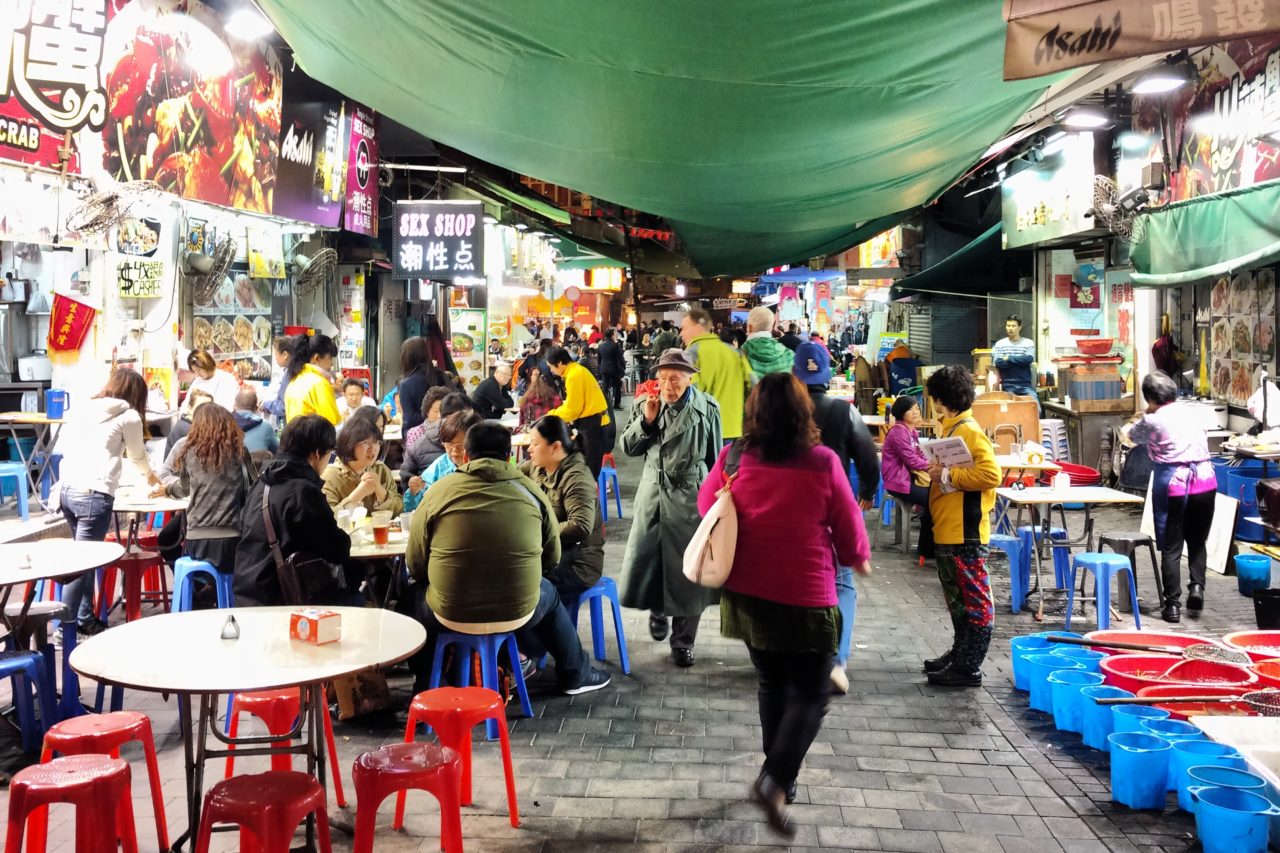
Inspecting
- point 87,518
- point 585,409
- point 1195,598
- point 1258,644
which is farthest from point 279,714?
point 1195,598

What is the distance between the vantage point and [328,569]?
518cm

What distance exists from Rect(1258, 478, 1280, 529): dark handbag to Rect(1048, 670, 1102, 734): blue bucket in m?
1.65

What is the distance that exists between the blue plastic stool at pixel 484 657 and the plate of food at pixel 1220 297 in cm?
931

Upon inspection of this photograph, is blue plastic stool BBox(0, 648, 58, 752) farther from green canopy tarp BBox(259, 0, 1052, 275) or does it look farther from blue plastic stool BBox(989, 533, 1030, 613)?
blue plastic stool BBox(989, 533, 1030, 613)

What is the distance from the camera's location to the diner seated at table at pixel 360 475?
6.48 metres

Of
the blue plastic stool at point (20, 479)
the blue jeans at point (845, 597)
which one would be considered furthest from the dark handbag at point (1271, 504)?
the blue plastic stool at point (20, 479)

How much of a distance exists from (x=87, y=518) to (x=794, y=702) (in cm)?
513

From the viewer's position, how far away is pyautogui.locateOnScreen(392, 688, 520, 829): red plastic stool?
4293mm

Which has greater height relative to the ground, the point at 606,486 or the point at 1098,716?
the point at 606,486

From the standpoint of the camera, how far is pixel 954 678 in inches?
248

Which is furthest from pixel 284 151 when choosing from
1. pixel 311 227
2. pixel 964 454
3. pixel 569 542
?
pixel 964 454

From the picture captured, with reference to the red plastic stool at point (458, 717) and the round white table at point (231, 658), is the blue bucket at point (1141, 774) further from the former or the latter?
the round white table at point (231, 658)

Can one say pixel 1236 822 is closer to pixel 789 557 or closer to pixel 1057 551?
pixel 789 557

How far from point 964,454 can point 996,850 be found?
230cm
